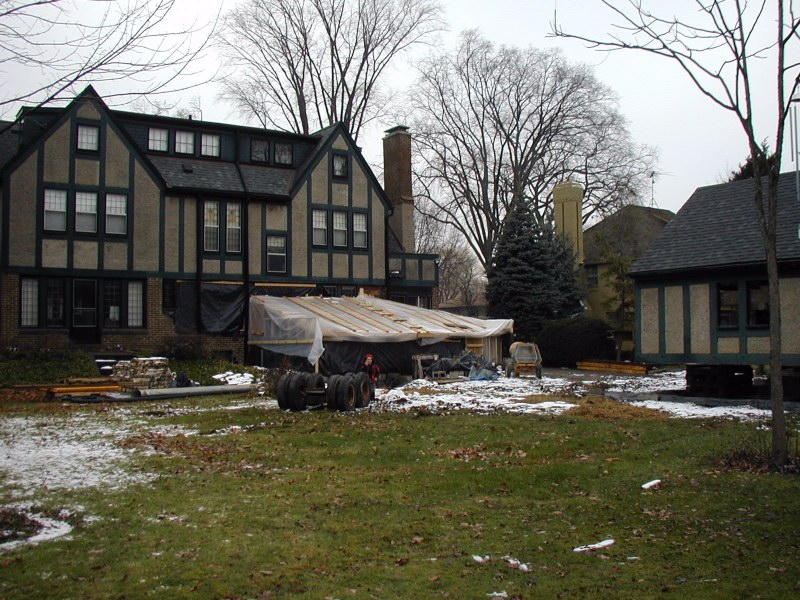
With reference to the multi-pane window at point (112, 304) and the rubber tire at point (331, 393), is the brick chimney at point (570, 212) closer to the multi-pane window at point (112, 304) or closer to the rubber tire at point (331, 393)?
the multi-pane window at point (112, 304)

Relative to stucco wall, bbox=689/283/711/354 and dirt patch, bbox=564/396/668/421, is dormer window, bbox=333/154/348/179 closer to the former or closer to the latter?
stucco wall, bbox=689/283/711/354

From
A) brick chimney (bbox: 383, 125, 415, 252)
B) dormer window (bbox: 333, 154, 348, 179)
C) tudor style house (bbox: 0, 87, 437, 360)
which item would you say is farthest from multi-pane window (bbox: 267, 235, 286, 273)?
brick chimney (bbox: 383, 125, 415, 252)

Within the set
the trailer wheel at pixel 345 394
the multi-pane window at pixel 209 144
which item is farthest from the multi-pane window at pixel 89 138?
the trailer wheel at pixel 345 394

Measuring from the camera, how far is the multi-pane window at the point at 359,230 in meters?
33.0

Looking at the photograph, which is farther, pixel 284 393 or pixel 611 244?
pixel 611 244

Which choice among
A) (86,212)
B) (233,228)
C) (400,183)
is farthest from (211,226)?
(400,183)

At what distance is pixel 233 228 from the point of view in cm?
3025

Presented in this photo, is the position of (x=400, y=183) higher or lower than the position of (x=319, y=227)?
higher

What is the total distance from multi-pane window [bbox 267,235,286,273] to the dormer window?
154 inches

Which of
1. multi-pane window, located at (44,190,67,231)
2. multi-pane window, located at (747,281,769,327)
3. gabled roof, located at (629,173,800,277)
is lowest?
multi-pane window, located at (747,281,769,327)

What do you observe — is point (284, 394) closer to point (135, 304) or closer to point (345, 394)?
point (345, 394)

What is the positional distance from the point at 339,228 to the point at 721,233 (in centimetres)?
1634

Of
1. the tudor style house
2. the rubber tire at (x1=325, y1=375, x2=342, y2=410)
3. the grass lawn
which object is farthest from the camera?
the tudor style house

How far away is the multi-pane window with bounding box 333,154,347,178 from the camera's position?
32906 mm
